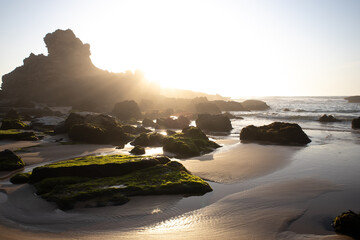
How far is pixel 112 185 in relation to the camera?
9.20 meters

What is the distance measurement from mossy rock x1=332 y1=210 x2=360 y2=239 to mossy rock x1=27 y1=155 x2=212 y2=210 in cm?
447

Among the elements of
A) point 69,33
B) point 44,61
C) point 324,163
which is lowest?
point 324,163

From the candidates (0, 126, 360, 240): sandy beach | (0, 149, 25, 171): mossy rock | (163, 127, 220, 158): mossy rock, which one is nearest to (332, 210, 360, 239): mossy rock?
(0, 126, 360, 240): sandy beach

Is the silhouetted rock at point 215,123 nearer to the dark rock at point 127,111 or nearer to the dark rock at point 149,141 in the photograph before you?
the dark rock at point 149,141

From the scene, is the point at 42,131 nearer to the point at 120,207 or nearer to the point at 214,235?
the point at 120,207

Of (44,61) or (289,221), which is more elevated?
(44,61)

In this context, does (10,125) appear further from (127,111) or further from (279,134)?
(279,134)

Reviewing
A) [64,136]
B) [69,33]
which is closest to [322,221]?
[64,136]

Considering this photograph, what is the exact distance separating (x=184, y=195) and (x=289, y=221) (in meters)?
3.70

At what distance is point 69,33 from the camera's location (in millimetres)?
78250

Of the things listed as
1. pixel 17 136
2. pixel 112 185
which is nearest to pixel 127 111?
pixel 17 136

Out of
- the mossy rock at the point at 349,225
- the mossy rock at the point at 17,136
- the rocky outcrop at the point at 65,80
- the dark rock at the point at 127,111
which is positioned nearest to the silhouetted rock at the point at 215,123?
the dark rock at the point at 127,111

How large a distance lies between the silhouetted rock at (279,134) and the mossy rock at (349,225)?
16098 millimetres

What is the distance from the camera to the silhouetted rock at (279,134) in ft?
71.8
